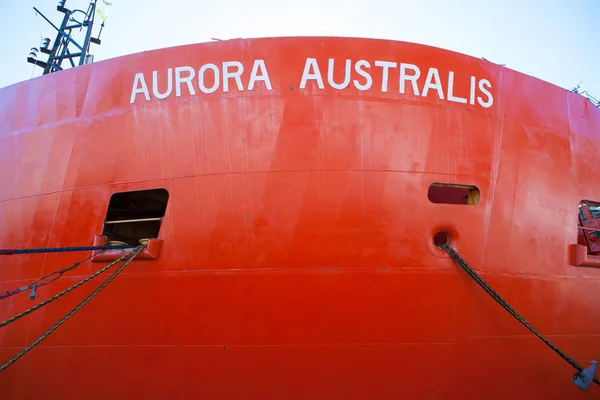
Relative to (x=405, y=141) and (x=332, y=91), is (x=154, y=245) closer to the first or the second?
(x=332, y=91)

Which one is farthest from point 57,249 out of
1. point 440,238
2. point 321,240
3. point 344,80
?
point 440,238

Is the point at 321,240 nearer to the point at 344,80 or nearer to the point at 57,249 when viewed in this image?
the point at 344,80

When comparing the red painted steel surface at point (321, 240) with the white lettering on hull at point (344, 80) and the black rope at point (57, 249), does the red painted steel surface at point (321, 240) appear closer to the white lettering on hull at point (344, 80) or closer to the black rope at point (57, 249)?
the white lettering on hull at point (344, 80)

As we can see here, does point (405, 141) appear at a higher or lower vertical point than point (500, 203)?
higher

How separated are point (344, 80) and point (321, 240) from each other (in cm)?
153

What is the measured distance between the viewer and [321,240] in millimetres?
3965

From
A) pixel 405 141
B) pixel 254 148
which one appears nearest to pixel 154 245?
pixel 254 148

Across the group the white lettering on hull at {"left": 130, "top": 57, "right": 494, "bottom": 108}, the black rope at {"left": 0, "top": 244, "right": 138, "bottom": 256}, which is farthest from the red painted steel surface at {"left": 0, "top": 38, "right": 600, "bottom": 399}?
the black rope at {"left": 0, "top": 244, "right": 138, "bottom": 256}

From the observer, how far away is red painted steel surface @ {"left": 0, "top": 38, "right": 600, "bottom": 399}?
390 centimetres

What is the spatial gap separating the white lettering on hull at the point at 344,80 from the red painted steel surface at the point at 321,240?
0.02 metres

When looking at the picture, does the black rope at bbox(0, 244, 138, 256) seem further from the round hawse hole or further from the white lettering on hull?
the round hawse hole

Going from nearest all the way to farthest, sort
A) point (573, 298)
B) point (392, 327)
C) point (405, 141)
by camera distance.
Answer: point (392, 327) < point (405, 141) < point (573, 298)

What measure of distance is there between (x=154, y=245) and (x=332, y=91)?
2230 millimetres

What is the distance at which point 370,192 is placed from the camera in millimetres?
4023
